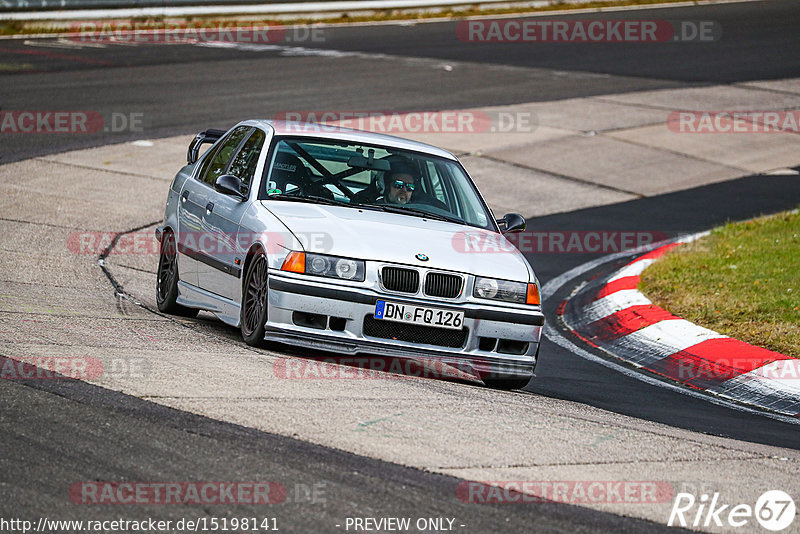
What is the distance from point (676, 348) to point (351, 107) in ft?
39.9

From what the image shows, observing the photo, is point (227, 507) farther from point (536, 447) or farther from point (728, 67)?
point (728, 67)

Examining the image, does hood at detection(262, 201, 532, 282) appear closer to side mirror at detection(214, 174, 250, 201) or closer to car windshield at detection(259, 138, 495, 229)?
car windshield at detection(259, 138, 495, 229)

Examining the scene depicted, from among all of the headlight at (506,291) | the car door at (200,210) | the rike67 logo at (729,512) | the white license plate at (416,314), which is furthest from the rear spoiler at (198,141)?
the rike67 logo at (729,512)

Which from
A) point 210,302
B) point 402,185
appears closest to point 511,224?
point 402,185

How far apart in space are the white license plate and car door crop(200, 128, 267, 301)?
3.91ft

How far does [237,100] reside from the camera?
811 inches

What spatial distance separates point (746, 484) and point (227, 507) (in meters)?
2.41

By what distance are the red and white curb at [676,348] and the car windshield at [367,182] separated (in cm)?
185

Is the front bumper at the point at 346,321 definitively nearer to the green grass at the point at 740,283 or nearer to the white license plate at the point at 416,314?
the white license plate at the point at 416,314

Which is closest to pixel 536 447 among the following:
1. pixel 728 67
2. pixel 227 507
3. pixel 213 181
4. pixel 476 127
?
pixel 227 507

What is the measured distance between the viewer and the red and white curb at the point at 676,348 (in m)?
8.27

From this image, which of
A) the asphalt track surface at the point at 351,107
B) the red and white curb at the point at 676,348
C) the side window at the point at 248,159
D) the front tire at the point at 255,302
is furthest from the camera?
the side window at the point at 248,159

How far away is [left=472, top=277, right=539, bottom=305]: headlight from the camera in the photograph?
7504mm

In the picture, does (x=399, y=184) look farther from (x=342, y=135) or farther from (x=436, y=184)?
(x=342, y=135)
